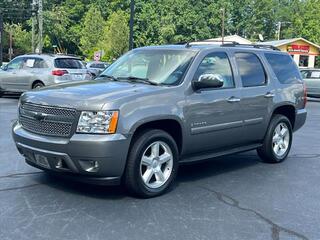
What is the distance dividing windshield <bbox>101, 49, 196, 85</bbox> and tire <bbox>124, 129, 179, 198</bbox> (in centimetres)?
79

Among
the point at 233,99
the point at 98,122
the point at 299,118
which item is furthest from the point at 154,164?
the point at 299,118

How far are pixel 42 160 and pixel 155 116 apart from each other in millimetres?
1349

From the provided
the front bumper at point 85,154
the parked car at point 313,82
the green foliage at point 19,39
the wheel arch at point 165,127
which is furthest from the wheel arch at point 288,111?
the green foliage at point 19,39

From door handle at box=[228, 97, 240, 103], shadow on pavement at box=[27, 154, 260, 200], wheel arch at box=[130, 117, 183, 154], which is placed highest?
door handle at box=[228, 97, 240, 103]

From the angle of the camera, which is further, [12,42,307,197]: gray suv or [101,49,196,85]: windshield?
[101,49,196,85]: windshield

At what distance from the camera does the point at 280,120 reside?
7723 mm

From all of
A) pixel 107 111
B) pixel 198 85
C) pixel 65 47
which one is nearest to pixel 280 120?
pixel 198 85

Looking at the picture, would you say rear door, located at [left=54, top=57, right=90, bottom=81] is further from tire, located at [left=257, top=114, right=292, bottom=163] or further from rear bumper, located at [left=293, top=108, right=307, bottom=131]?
tire, located at [left=257, top=114, right=292, bottom=163]

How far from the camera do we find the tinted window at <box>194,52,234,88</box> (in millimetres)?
6422

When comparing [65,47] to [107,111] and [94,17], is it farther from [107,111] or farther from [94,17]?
[107,111]

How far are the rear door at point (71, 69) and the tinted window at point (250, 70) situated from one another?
10103 millimetres

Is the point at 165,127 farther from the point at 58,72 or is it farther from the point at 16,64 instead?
the point at 16,64

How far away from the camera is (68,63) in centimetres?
1723

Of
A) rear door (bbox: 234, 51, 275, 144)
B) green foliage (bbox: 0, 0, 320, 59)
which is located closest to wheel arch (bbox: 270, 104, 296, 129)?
rear door (bbox: 234, 51, 275, 144)
